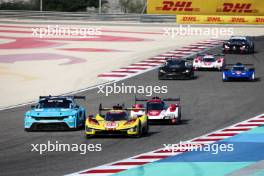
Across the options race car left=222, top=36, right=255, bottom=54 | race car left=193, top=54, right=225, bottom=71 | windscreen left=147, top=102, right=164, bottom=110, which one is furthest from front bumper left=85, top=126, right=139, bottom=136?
race car left=222, top=36, right=255, bottom=54

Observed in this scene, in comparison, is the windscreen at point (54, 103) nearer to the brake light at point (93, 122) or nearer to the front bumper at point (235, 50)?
the brake light at point (93, 122)

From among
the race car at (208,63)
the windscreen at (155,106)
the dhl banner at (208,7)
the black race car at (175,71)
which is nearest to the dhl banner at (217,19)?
the dhl banner at (208,7)

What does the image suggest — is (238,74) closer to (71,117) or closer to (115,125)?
(71,117)

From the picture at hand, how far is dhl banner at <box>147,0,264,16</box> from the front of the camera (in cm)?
6272

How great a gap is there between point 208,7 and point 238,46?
10.5m

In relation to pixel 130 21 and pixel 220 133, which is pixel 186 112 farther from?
pixel 130 21

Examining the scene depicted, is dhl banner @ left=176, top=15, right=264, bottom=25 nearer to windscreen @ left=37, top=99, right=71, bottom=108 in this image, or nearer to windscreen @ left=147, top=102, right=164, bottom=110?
windscreen @ left=147, top=102, right=164, bottom=110

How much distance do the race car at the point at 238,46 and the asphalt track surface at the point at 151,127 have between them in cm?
422

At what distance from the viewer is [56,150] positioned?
78.4 ft

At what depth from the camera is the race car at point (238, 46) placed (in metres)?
52.8

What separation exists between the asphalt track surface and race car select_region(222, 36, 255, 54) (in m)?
4.22

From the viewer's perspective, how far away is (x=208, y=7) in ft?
206

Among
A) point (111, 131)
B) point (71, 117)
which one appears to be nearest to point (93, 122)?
point (111, 131)

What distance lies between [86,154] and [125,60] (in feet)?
86.2
